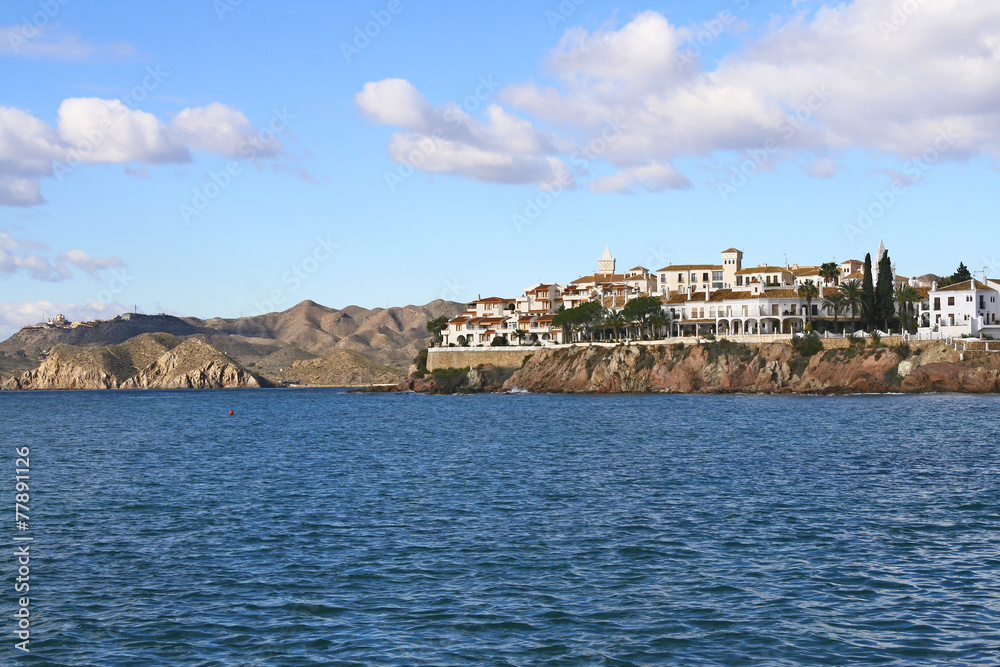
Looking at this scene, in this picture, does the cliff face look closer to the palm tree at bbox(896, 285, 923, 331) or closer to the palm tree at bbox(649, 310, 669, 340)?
the palm tree at bbox(649, 310, 669, 340)

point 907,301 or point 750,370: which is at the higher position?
point 907,301

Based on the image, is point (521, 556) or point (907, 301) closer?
point (521, 556)

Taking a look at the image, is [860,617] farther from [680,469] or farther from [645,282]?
[645,282]

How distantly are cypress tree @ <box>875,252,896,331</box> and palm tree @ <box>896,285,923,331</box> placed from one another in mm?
1772

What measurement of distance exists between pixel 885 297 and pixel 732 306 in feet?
77.8

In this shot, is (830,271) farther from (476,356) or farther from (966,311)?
(476,356)

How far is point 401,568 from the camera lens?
1046 inches

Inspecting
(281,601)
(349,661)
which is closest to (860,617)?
(349,661)

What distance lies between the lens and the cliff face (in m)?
115

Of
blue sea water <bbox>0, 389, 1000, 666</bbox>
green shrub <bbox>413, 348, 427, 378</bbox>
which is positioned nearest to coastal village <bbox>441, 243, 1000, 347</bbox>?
green shrub <bbox>413, 348, 427, 378</bbox>

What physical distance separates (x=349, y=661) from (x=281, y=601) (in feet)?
16.2

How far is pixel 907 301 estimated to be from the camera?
138 metres

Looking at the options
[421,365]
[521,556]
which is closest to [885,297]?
[421,365]

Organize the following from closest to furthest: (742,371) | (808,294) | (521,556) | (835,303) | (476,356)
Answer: (521,556) → (742,371) → (835,303) → (808,294) → (476,356)
